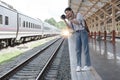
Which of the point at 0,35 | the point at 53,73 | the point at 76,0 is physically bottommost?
the point at 53,73

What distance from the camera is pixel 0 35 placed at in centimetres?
1831

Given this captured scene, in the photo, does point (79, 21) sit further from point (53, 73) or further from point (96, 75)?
point (53, 73)

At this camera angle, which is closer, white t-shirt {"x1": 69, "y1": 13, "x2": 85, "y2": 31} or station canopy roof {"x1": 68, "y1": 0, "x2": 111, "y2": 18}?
white t-shirt {"x1": 69, "y1": 13, "x2": 85, "y2": 31}

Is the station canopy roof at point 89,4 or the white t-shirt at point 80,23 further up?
the station canopy roof at point 89,4

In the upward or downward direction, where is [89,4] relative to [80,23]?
upward

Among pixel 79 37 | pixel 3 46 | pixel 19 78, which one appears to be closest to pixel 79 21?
pixel 79 37

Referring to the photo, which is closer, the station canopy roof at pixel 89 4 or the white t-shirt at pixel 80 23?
the white t-shirt at pixel 80 23

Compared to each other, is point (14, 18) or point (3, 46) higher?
point (14, 18)

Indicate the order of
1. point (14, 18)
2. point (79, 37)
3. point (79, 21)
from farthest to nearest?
point (14, 18), point (79, 37), point (79, 21)

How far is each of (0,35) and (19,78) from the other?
9464 mm

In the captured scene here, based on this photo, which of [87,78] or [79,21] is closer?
[87,78]

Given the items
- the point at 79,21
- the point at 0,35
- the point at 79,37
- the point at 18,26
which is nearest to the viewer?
the point at 79,21

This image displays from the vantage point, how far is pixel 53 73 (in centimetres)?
1041

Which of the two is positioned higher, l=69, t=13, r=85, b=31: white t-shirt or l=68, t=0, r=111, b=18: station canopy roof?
l=68, t=0, r=111, b=18: station canopy roof
